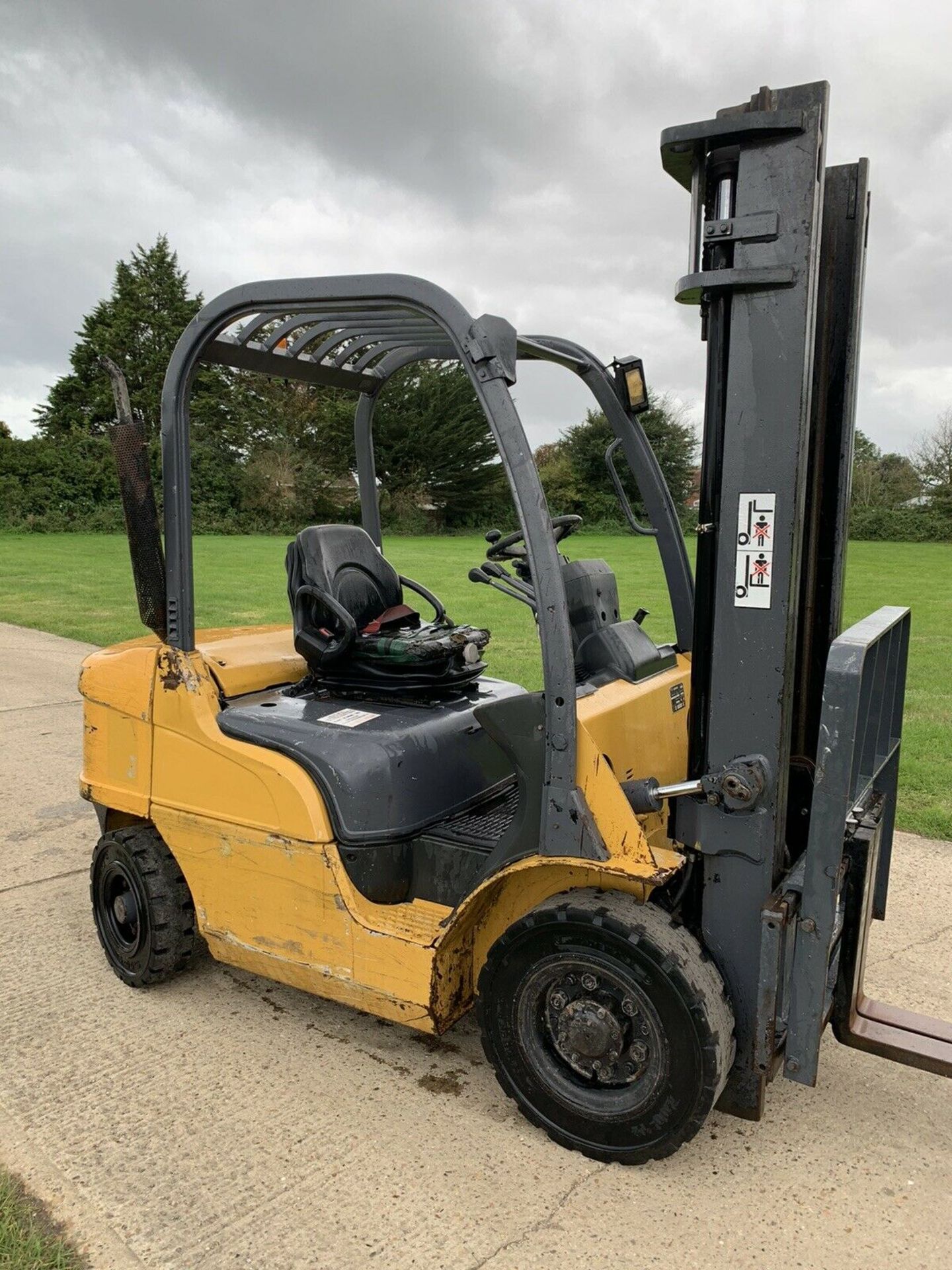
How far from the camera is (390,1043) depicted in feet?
11.3

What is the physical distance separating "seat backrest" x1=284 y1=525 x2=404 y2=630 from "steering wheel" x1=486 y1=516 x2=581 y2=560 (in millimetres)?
457

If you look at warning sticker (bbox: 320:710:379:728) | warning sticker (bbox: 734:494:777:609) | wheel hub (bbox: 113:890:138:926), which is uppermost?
warning sticker (bbox: 734:494:777:609)

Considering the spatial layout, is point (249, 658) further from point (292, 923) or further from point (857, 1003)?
point (857, 1003)

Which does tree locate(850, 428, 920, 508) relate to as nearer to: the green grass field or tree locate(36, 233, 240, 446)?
the green grass field

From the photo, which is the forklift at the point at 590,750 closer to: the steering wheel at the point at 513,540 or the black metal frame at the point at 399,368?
the black metal frame at the point at 399,368

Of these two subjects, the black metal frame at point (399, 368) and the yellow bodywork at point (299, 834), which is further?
the yellow bodywork at point (299, 834)

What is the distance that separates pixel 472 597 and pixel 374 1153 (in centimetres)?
1491

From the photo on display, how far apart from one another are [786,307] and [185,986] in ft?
10.4

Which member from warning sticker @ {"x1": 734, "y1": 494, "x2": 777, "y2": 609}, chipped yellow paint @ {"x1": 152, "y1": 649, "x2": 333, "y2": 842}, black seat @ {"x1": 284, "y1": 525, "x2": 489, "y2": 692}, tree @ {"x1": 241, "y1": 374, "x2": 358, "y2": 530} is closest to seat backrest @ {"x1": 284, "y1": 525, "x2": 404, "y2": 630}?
black seat @ {"x1": 284, "y1": 525, "x2": 489, "y2": 692}

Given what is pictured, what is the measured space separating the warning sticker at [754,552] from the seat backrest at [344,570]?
172 cm

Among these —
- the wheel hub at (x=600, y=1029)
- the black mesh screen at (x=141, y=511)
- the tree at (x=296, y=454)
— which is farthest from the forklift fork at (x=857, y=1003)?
the tree at (x=296, y=454)

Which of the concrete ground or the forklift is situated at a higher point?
the forklift

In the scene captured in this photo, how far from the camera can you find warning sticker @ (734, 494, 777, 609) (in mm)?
2629

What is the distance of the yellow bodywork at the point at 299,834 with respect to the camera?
2.93m
